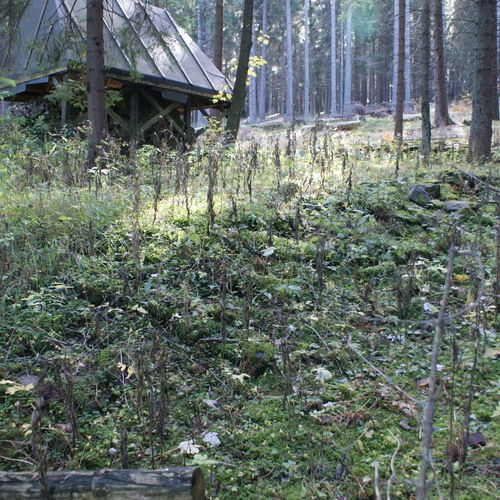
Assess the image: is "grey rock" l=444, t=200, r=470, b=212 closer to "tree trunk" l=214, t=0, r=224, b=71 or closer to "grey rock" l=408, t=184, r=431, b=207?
"grey rock" l=408, t=184, r=431, b=207

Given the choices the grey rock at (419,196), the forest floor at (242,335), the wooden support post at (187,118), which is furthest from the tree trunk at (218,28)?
the grey rock at (419,196)

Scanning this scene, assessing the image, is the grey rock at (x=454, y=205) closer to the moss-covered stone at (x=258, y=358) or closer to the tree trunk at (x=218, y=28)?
the moss-covered stone at (x=258, y=358)

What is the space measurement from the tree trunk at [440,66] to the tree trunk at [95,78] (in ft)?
36.5

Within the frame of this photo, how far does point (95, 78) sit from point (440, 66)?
48.4ft

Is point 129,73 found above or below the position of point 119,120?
above

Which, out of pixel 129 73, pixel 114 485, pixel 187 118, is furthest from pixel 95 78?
pixel 114 485

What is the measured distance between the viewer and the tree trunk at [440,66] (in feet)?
55.3

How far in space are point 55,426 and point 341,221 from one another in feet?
13.7

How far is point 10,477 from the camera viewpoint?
77.9 inches

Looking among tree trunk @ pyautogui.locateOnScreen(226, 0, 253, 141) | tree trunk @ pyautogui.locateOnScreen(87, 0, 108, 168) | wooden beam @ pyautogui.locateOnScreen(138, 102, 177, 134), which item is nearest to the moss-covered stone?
tree trunk @ pyautogui.locateOnScreen(87, 0, 108, 168)

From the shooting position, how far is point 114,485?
1.89 metres

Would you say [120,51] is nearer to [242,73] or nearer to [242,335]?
[242,73]

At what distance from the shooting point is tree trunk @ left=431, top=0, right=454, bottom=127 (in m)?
16.9

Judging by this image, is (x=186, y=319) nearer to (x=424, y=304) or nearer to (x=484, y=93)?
(x=424, y=304)
